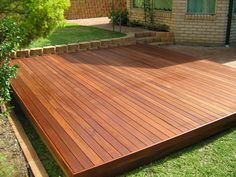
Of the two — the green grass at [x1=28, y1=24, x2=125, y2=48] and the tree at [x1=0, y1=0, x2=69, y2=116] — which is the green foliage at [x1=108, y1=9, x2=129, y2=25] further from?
the tree at [x1=0, y1=0, x2=69, y2=116]

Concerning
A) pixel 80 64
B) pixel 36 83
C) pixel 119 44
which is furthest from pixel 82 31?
pixel 36 83

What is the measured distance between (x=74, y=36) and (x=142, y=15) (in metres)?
2.89

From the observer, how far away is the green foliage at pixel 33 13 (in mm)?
4988

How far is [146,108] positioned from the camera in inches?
171

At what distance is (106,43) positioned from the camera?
830 centimetres

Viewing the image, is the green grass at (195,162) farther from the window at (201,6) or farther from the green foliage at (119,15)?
the green foliage at (119,15)

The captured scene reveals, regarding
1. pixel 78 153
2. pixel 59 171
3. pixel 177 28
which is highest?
pixel 177 28

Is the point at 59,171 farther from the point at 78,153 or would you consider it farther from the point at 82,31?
the point at 82,31

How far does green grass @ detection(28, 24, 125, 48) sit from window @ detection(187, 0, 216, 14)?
7.45 feet

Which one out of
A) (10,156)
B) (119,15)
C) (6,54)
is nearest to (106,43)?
(119,15)

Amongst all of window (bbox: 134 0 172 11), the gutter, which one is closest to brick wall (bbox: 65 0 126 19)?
window (bbox: 134 0 172 11)

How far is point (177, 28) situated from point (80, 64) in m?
3.88

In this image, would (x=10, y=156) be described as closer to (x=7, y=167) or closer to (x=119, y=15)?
(x=7, y=167)

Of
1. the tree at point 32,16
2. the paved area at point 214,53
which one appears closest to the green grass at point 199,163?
the tree at point 32,16
